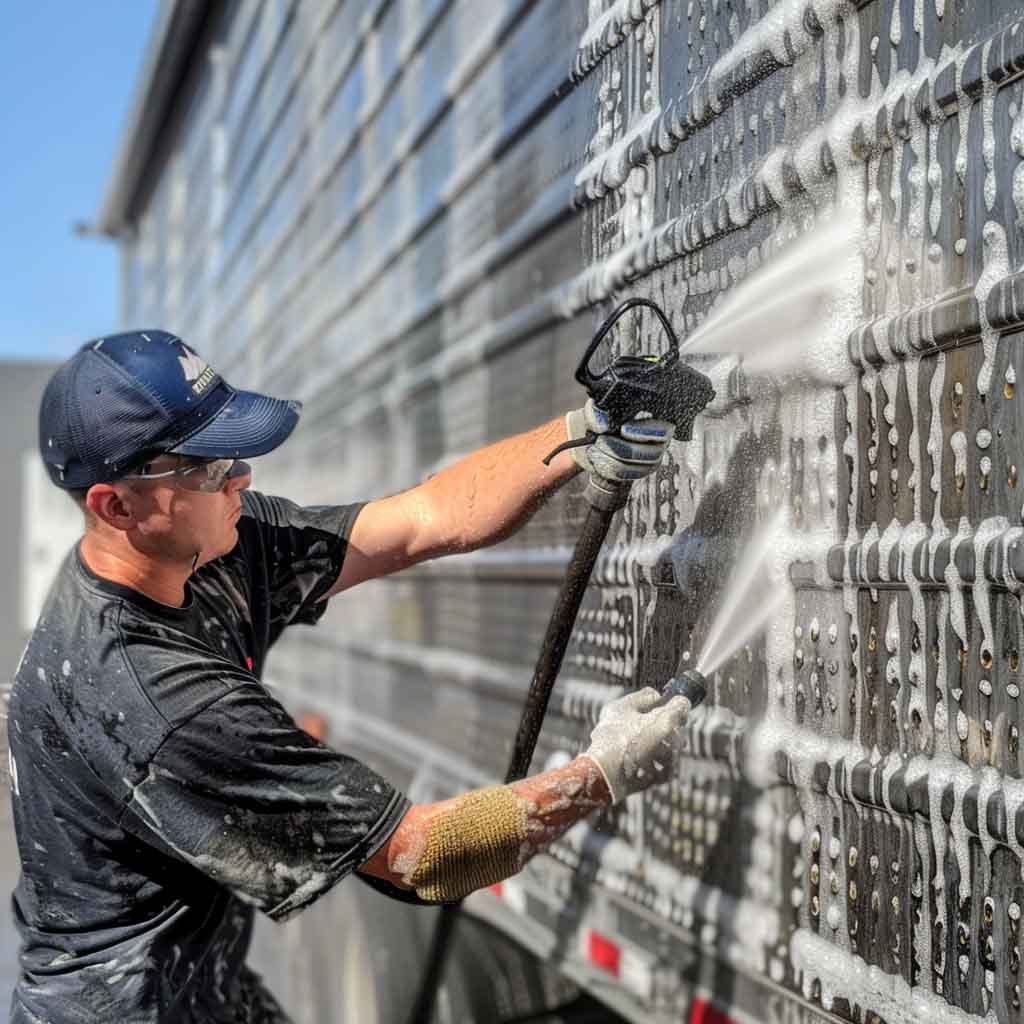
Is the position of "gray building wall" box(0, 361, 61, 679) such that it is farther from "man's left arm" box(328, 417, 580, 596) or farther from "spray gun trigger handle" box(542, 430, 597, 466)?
"spray gun trigger handle" box(542, 430, 597, 466)

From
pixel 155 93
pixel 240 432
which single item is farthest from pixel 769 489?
pixel 155 93

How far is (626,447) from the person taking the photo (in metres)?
2.06

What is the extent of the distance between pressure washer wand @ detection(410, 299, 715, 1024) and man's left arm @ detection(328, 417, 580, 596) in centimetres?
15

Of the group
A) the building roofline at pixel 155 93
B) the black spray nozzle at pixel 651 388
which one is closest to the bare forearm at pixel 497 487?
the black spray nozzle at pixel 651 388

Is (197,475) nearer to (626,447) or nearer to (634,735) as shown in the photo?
(626,447)

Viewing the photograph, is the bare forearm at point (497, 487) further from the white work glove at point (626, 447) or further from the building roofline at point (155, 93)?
the building roofline at point (155, 93)

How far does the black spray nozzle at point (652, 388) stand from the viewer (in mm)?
1991

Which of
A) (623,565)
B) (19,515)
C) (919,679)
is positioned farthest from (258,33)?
(19,515)

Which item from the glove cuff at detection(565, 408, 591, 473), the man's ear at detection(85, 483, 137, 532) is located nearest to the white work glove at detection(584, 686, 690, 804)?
the glove cuff at detection(565, 408, 591, 473)

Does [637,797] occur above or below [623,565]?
below

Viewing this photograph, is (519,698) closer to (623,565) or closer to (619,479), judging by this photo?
(623,565)

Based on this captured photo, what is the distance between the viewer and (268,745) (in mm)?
2029

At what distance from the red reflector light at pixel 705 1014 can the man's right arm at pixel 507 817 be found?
464mm

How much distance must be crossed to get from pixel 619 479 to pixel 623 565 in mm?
358
